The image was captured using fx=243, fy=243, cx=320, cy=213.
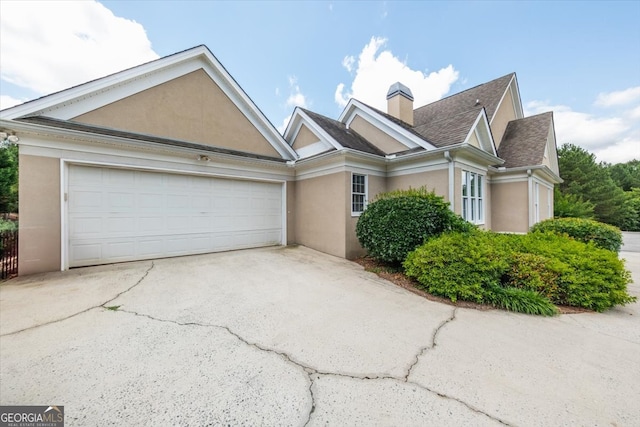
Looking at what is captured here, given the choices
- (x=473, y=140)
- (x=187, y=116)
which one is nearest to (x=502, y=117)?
(x=473, y=140)

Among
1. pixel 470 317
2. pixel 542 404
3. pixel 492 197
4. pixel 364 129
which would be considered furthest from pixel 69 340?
pixel 492 197

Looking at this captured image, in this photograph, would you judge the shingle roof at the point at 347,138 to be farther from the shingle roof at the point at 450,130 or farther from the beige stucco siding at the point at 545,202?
the beige stucco siding at the point at 545,202

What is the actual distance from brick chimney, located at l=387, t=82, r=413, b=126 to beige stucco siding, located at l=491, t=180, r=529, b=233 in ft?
19.6

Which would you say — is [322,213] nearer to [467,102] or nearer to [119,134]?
[119,134]

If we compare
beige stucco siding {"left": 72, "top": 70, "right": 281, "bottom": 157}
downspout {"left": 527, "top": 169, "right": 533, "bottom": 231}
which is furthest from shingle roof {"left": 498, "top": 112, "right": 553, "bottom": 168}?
beige stucco siding {"left": 72, "top": 70, "right": 281, "bottom": 157}

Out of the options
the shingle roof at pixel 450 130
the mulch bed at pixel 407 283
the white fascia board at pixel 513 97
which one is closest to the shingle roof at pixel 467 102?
the white fascia board at pixel 513 97

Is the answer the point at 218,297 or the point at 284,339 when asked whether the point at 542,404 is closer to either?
the point at 284,339

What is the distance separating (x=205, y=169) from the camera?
806 cm

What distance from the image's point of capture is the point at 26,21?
6461 mm

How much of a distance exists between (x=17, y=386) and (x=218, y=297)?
2.59m

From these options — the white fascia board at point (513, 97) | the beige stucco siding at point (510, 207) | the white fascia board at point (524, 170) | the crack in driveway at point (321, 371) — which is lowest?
the crack in driveway at point (321, 371)

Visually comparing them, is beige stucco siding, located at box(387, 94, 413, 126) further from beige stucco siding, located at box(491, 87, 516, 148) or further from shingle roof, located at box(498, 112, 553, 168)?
shingle roof, located at box(498, 112, 553, 168)

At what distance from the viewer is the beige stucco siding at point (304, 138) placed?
10.2m

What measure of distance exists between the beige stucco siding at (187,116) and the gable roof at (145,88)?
165 millimetres
